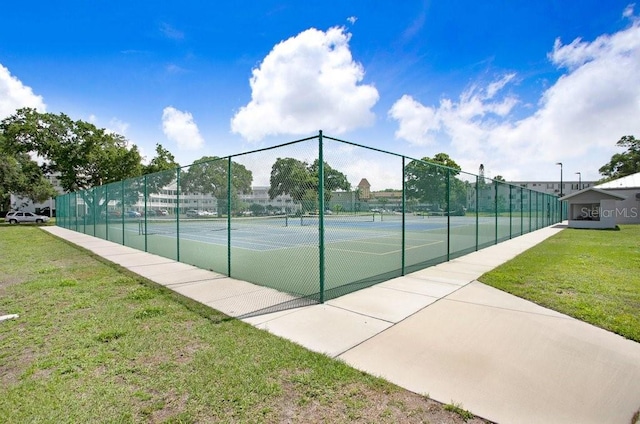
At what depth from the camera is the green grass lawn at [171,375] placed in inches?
98.4

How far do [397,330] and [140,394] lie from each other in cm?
280

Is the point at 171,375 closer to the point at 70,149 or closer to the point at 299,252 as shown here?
the point at 299,252

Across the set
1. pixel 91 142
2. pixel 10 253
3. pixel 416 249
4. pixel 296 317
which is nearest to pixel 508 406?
pixel 296 317

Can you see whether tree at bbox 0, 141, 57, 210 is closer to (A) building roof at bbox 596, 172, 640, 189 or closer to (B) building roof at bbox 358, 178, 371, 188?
(B) building roof at bbox 358, 178, 371, 188

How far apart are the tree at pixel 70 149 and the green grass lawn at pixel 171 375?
31.5 metres

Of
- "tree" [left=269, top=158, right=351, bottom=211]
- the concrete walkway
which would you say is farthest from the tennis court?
the concrete walkway

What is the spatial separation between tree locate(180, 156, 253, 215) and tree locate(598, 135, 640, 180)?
68821mm

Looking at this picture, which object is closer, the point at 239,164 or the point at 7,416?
the point at 7,416

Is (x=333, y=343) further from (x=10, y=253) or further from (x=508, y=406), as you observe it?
(x=10, y=253)

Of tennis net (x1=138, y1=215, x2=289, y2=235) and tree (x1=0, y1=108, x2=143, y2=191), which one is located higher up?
tree (x1=0, y1=108, x2=143, y2=191)

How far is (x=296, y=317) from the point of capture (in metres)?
4.65

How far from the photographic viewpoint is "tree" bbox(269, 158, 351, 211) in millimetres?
5504

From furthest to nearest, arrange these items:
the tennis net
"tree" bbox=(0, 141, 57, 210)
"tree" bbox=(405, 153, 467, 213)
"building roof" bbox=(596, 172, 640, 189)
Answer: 1. "building roof" bbox=(596, 172, 640, 189)
2. "tree" bbox=(0, 141, 57, 210)
3. "tree" bbox=(405, 153, 467, 213)
4. the tennis net

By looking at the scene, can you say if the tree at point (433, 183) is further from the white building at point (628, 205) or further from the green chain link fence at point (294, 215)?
the white building at point (628, 205)
